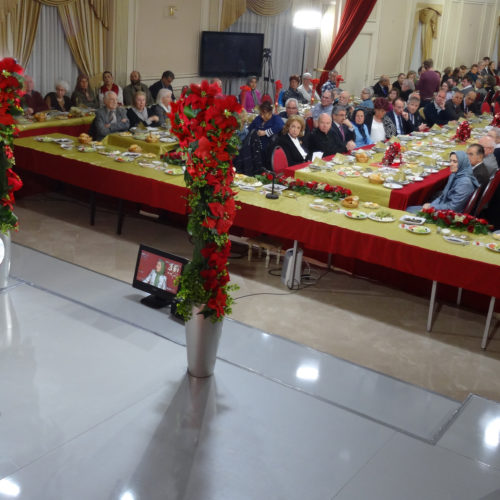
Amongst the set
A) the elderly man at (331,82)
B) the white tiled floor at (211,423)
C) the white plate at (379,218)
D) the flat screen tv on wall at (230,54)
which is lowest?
the white tiled floor at (211,423)

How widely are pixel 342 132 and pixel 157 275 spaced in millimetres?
4243

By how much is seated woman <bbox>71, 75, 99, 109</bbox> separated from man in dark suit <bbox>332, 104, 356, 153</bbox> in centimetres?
353

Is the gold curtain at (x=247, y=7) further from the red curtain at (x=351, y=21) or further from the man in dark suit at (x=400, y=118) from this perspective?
the man in dark suit at (x=400, y=118)

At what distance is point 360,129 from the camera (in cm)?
827

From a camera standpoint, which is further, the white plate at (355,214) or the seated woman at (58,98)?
the seated woman at (58,98)

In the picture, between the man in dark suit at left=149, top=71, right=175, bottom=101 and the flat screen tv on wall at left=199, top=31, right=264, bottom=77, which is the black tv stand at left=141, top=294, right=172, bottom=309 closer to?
the man in dark suit at left=149, top=71, right=175, bottom=101

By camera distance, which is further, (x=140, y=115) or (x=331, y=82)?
(x=331, y=82)

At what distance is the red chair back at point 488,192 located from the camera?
582 centimetres

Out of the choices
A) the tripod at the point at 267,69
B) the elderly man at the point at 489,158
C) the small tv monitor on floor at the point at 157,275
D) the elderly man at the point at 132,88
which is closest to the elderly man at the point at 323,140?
the elderly man at the point at 489,158

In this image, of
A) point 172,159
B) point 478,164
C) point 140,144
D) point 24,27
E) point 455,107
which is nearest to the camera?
point 478,164

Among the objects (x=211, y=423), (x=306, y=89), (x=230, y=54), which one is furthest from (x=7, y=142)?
(x=230, y=54)

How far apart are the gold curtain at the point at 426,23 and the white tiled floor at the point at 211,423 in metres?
14.9

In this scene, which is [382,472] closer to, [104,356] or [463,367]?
[104,356]

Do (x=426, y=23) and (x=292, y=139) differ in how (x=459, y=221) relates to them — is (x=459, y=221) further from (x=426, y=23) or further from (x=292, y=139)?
(x=426, y=23)
